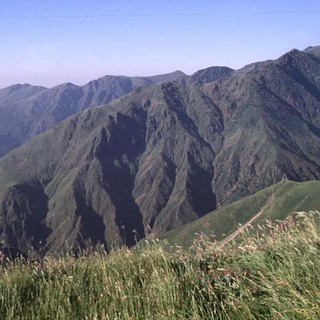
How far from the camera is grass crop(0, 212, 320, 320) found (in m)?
4.79

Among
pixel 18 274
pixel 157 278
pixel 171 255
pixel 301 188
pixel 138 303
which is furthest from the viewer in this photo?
pixel 301 188

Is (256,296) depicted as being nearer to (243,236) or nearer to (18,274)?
(243,236)

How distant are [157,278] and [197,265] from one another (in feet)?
4.03

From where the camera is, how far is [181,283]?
19.7ft

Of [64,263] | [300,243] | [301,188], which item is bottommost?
[301,188]

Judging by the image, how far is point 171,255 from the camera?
7.92 m

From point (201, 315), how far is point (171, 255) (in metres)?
2.90

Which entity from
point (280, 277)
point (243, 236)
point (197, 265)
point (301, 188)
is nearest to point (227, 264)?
point (197, 265)

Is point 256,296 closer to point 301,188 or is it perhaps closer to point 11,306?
point 11,306

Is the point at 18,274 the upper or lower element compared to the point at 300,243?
lower

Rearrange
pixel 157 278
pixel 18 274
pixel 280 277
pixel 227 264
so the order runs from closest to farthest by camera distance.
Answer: pixel 280 277
pixel 157 278
pixel 227 264
pixel 18 274

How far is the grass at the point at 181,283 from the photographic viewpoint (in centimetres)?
479

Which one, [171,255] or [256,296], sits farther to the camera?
[171,255]

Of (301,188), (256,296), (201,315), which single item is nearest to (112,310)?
(201,315)
